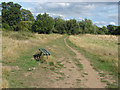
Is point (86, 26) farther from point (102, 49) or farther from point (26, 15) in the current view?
point (102, 49)

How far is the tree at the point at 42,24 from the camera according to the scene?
46281mm

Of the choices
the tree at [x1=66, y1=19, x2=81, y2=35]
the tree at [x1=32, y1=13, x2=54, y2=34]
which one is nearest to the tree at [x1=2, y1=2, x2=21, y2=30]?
the tree at [x1=32, y1=13, x2=54, y2=34]

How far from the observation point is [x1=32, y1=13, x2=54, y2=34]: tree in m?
46.3

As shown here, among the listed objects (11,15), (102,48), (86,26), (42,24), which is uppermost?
(11,15)

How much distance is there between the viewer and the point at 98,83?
17.1ft

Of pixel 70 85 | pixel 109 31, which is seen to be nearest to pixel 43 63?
pixel 70 85

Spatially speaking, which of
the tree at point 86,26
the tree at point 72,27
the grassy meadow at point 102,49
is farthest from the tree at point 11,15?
the tree at point 86,26

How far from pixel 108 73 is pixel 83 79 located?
175cm

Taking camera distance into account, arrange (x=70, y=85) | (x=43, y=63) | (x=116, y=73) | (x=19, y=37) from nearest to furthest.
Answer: (x=70, y=85) → (x=116, y=73) → (x=43, y=63) → (x=19, y=37)

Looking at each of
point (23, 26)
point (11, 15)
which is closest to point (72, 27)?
point (23, 26)

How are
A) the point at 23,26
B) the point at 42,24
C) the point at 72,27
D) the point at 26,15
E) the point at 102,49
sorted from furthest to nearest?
1. the point at 72,27
2. the point at 26,15
3. the point at 42,24
4. the point at 23,26
5. the point at 102,49

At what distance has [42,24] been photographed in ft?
152

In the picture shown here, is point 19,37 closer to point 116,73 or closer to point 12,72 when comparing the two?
point 12,72

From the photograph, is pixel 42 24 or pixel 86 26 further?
pixel 86 26
